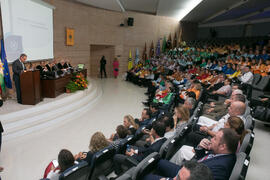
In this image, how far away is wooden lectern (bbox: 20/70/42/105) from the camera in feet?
15.3

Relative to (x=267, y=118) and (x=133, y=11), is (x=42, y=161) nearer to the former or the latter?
(x=267, y=118)

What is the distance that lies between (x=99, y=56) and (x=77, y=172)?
462 inches

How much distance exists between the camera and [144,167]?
1.75 m

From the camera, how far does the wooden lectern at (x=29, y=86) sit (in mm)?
4648

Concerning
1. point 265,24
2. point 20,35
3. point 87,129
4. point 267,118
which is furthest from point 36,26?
point 265,24

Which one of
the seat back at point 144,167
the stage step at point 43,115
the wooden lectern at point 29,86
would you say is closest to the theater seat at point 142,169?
the seat back at point 144,167

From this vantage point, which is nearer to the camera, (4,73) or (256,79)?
(4,73)

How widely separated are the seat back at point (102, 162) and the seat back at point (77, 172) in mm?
81

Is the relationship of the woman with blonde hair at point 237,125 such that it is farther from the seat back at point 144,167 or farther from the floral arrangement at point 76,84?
the floral arrangement at point 76,84

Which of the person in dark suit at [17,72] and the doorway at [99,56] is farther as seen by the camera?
the doorway at [99,56]

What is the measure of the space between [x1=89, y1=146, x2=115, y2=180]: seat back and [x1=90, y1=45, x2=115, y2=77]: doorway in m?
11.1

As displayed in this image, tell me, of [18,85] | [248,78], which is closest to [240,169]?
[18,85]

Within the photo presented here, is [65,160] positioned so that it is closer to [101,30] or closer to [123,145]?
[123,145]

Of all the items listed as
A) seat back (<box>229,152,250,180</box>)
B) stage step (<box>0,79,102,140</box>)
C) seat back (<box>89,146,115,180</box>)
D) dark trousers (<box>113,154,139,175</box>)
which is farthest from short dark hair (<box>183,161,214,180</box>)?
stage step (<box>0,79,102,140</box>)
